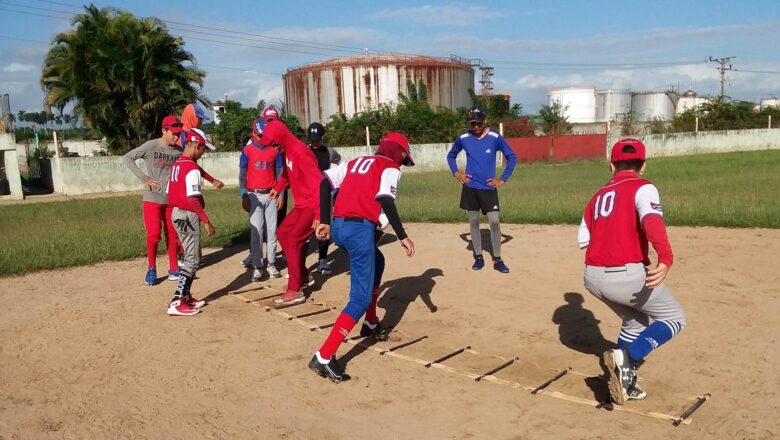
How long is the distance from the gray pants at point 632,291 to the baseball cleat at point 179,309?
4.52 metres

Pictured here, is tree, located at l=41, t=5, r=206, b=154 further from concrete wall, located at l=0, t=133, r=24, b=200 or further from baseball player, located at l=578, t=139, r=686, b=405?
baseball player, located at l=578, t=139, r=686, b=405

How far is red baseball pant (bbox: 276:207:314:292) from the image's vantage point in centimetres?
751

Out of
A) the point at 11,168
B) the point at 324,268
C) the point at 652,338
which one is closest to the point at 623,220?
the point at 652,338

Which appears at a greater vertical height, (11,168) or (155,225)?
(11,168)

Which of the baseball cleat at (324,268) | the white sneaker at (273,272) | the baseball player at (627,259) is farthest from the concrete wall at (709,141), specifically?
the baseball player at (627,259)

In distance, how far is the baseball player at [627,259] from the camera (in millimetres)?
4277

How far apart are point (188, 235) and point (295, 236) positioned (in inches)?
47.4

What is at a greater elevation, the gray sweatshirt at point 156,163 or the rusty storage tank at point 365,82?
the rusty storage tank at point 365,82

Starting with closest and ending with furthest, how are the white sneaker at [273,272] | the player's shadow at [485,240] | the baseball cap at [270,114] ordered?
1. the baseball cap at [270,114]
2. the white sneaker at [273,272]
3. the player's shadow at [485,240]

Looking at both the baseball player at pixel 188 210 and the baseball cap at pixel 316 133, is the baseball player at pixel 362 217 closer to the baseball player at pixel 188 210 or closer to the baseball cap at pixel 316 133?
the baseball player at pixel 188 210

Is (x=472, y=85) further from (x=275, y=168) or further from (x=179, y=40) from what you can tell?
(x=275, y=168)

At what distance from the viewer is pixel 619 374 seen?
14.5 feet

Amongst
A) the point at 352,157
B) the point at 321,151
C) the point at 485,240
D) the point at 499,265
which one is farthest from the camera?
the point at 352,157

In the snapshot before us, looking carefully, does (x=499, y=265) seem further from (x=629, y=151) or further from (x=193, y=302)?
(x=629, y=151)
